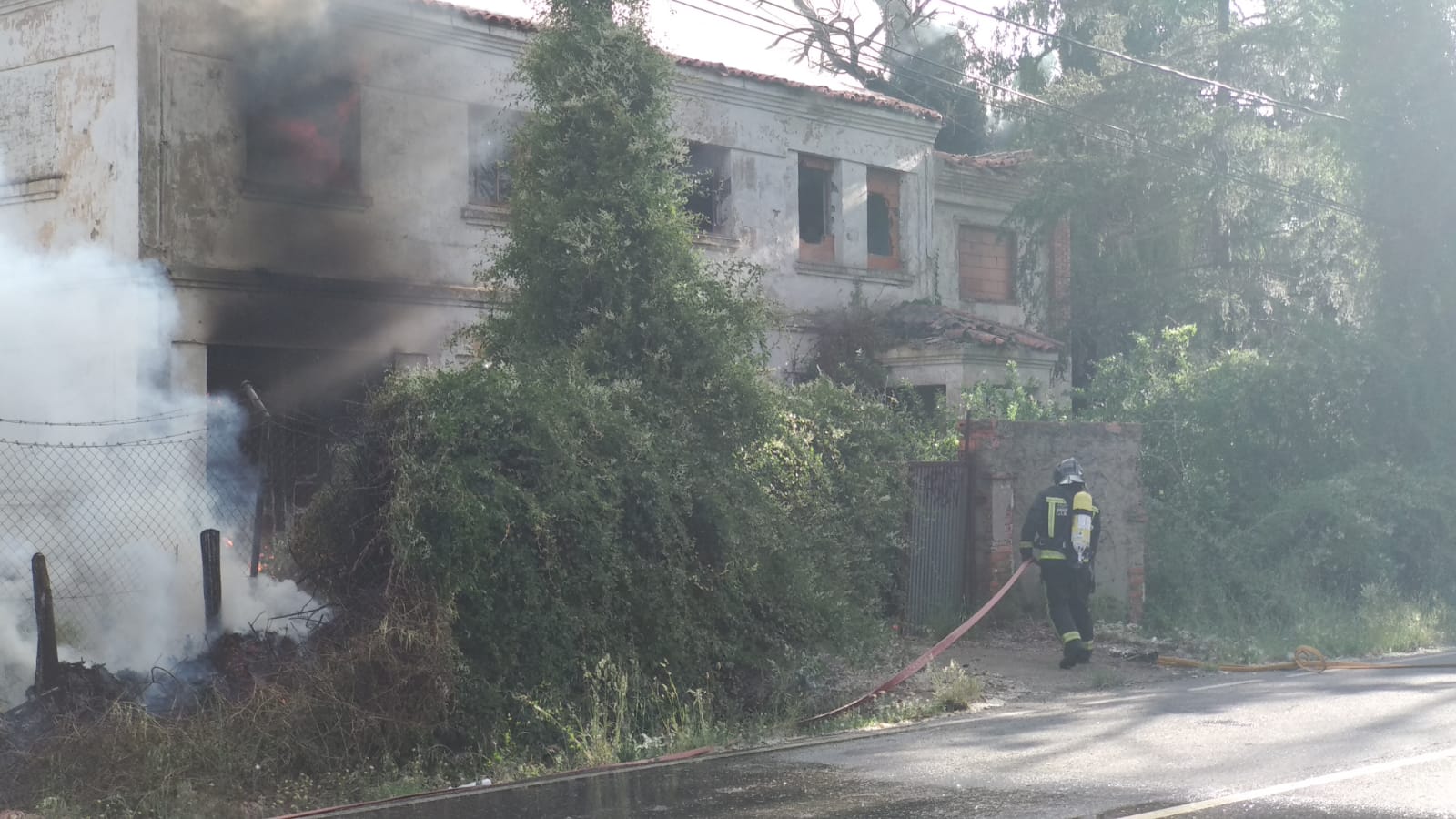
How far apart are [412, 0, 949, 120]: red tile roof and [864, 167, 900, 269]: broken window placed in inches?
42.9

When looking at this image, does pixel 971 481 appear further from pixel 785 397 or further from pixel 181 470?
pixel 181 470

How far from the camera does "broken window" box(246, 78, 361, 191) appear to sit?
15.9 m

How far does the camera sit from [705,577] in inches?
415

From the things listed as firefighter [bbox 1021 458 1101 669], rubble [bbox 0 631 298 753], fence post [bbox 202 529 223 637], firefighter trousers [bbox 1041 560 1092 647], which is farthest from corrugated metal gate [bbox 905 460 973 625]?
fence post [bbox 202 529 223 637]

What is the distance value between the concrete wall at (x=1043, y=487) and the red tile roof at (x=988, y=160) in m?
9.85

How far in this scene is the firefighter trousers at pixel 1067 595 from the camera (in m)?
13.1

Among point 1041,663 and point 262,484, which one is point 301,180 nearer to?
point 262,484

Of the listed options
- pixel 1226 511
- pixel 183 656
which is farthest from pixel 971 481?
pixel 183 656

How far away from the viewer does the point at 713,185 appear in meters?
21.2

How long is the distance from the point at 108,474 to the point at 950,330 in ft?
42.1

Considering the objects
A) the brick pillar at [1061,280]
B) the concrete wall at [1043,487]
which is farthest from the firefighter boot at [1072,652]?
the brick pillar at [1061,280]

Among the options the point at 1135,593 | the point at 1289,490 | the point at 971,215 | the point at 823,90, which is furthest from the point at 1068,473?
the point at 971,215

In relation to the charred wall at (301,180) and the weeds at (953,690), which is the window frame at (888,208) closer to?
the charred wall at (301,180)

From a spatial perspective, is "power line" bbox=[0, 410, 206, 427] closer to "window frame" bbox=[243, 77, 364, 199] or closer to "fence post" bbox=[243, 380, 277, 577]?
"fence post" bbox=[243, 380, 277, 577]
